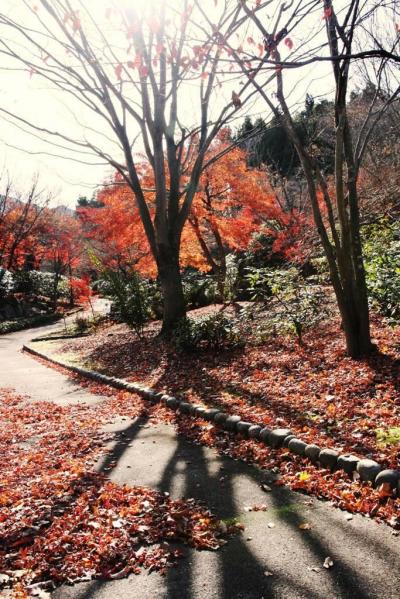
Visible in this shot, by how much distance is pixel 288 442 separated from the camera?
453 cm

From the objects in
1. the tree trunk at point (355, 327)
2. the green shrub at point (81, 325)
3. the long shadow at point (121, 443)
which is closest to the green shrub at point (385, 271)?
the tree trunk at point (355, 327)

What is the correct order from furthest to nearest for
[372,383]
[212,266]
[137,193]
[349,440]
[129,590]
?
[212,266] → [137,193] → [372,383] → [349,440] → [129,590]

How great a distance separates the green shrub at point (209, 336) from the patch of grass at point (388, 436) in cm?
494

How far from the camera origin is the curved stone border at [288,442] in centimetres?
362

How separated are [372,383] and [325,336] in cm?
282

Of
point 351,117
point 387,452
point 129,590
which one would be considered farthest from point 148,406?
point 351,117

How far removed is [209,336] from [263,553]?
657 centimetres

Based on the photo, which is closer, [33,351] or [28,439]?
[28,439]

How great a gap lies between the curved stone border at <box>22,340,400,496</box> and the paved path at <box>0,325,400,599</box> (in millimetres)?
462

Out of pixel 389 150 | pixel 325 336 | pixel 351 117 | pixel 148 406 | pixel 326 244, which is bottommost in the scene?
pixel 148 406

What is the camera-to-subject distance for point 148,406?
7051 mm

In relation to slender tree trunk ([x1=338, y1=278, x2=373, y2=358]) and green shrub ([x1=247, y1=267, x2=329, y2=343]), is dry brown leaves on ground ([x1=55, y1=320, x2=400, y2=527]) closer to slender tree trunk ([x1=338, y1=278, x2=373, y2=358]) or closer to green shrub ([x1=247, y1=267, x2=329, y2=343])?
slender tree trunk ([x1=338, y1=278, x2=373, y2=358])

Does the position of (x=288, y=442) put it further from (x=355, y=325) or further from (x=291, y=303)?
(x=291, y=303)

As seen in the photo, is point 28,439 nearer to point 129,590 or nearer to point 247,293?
point 129,590
